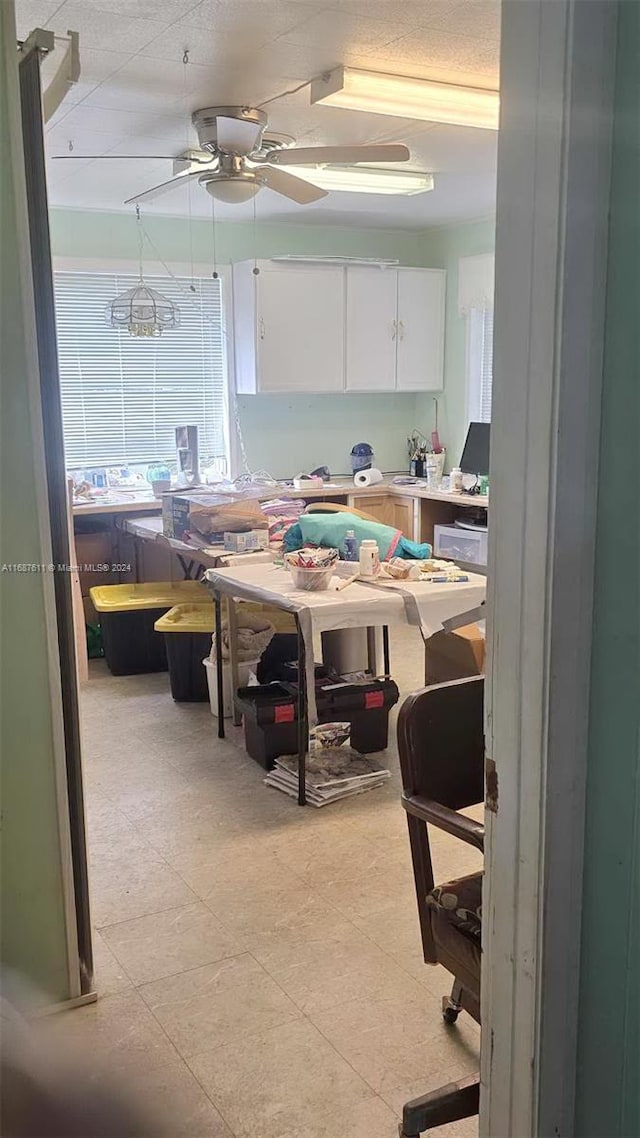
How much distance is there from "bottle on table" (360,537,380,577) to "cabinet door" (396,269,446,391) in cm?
312

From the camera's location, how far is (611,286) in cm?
123

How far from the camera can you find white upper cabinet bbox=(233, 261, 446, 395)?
6191 millimetres

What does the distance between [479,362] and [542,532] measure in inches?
221

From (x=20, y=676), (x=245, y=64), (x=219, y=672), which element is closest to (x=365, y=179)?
(x=245, y=64)

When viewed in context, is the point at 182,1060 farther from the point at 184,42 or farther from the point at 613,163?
the point at 184,42

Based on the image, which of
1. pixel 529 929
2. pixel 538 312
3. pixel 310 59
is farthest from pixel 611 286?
pixel 310 59

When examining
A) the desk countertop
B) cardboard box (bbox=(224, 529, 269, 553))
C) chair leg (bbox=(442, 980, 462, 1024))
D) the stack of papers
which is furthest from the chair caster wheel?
the desk countertop

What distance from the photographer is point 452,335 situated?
6.82 meters

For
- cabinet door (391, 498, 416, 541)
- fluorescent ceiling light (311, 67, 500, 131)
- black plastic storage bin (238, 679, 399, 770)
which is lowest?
black plastic storage bin (238, 679, 399, 770)

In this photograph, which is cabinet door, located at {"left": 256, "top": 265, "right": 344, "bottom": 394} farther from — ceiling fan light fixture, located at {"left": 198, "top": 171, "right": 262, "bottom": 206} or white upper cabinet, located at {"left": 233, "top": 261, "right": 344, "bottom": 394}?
ceiling fan light fixture, located at {"left": 198, "top": 171, "right": 262, "bottom": 206}

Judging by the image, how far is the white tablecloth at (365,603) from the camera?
136 inches

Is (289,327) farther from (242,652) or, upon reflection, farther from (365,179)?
(242,652)

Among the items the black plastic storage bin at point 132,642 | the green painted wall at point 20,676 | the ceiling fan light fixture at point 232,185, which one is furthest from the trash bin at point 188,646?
the green painted wall at point 20,676

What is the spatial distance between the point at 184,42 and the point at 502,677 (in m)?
2.59
